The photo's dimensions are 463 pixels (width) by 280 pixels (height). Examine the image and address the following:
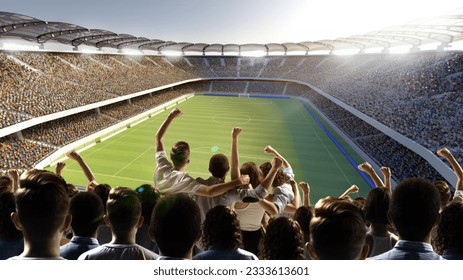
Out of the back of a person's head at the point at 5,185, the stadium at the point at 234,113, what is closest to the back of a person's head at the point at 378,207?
the back of a person's head at the point at 5,185

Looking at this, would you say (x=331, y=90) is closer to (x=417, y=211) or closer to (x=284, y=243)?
(x=417, y=211)

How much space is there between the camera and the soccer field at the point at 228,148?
19312 millimetres

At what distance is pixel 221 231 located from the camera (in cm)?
260

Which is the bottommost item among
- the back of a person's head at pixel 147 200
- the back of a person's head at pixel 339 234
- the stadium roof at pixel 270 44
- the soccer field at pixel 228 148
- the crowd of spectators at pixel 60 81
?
the soccer field at pixel 228 148

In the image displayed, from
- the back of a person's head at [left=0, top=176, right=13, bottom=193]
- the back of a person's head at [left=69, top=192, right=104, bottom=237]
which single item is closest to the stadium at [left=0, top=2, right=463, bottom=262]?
the back of a person's head at [left=0, top=176, right=13, bottom=193]

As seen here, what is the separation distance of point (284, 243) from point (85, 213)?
6.81 ft

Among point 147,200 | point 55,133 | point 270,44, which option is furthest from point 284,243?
point 270,44

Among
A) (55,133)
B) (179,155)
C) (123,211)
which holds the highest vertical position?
(179,155)

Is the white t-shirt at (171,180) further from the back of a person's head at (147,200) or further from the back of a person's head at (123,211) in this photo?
the back of a person's head at (123,211)

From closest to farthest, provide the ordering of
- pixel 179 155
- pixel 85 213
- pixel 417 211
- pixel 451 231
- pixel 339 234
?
pixel 339 234
pixel 417 211
pixel 451 231
pixel 85 213
pixel 179 155

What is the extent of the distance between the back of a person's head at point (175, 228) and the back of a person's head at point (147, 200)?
4.87 ft

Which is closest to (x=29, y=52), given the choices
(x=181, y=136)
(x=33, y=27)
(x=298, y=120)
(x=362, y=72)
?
(x=33, y=27)

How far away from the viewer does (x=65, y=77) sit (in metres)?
32.9
